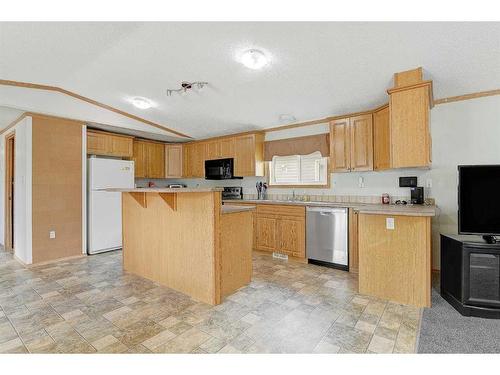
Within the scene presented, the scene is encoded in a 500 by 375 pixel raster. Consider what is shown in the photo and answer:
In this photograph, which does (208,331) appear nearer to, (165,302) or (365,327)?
(165,302)

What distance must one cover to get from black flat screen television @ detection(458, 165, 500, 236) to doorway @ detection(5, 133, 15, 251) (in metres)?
6.71

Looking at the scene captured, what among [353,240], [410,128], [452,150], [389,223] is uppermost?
[410,128]

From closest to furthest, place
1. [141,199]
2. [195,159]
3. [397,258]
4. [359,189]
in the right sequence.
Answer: [397,258], [141,199], [359,189], [195,159]

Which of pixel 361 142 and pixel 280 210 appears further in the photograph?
pixel 280 210

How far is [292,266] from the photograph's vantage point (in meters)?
3.84

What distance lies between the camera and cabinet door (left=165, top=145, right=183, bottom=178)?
20.6 feet

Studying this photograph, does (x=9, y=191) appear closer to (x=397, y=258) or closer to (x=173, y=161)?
(x=173, y=161)

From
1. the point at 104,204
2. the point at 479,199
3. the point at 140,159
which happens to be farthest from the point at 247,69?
the point at 140,159

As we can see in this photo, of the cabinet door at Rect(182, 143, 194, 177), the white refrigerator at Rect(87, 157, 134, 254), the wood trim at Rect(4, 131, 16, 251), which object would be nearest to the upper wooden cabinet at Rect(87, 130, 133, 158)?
the white refrigerator at Rect(87, 157, 134, 254)

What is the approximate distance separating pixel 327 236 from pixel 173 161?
13.6 ft

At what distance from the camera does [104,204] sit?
15.1ft

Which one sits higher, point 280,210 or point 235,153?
point 235,153

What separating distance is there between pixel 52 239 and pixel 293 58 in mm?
4388
